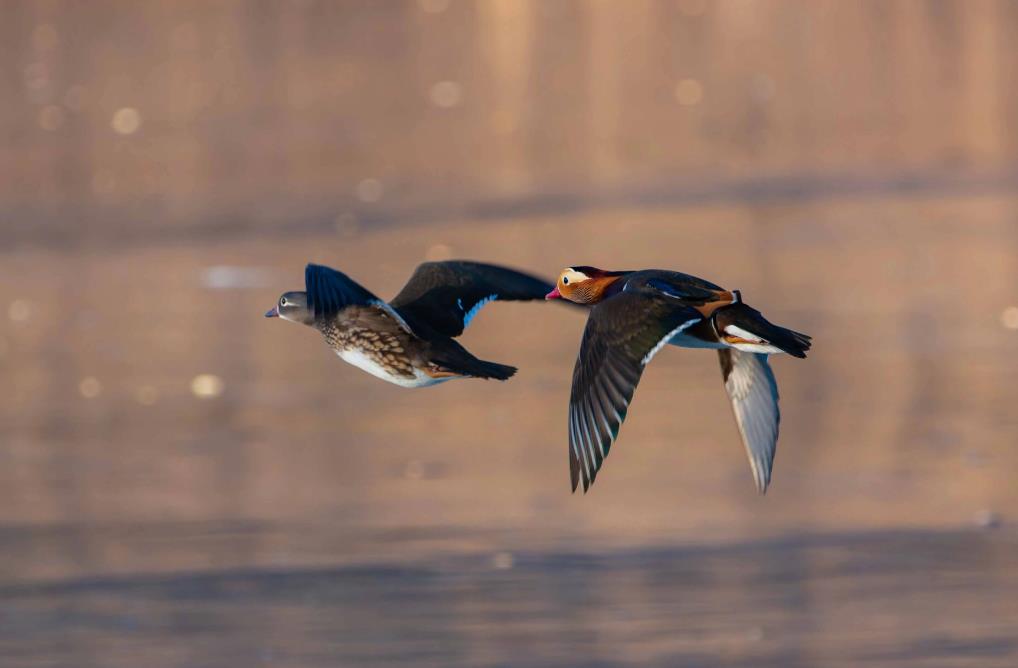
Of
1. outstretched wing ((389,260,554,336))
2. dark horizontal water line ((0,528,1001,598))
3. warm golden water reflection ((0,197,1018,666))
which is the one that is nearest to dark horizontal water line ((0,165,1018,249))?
warm golden water reflection ((0,197,1018,666))

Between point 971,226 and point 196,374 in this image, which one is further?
point 971,226

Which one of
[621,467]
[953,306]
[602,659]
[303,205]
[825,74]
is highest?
[825,74]

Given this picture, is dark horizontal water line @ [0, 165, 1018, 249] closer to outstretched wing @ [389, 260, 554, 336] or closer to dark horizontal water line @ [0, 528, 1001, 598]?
dark horizontal water line @ [0, 528, 1001, 598]

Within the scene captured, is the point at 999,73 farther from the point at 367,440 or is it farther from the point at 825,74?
the point at 367,440

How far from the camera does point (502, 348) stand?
21.5 metres

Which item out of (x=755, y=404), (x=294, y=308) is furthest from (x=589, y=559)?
A: (x=294, y=308)

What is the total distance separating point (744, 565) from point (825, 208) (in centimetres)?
983

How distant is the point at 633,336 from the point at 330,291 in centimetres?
91

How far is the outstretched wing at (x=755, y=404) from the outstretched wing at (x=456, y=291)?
0.78 meters

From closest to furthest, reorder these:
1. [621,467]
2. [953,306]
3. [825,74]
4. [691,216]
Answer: [621,467]
[953,306]
[691,216]
[825,74]

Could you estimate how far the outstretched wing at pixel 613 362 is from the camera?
278 inches

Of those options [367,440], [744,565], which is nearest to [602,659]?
[744,565]

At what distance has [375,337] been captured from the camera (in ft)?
24.8

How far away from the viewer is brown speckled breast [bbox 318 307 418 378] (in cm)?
748
